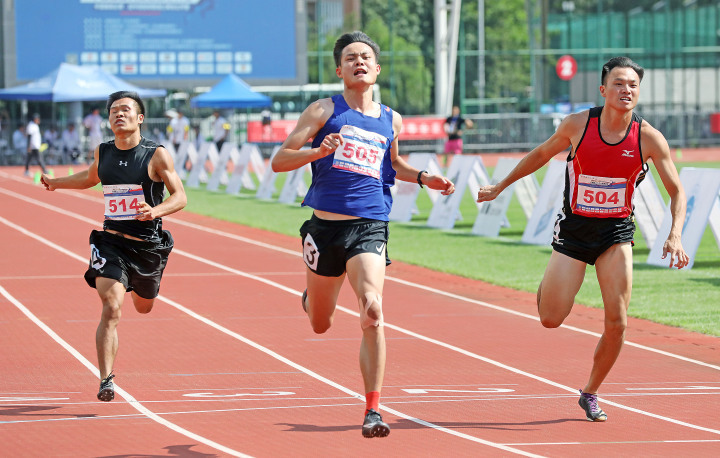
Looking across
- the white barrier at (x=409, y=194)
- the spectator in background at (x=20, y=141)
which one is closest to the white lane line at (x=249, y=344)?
the white barrier at (x=409, y=194)

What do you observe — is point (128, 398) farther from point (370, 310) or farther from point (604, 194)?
point (604, 194)

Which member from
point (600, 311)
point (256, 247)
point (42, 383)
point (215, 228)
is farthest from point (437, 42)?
point (42, 383)

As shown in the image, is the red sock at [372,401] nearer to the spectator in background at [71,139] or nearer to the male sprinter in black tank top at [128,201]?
the male sprinter in black tank top at [128,201]

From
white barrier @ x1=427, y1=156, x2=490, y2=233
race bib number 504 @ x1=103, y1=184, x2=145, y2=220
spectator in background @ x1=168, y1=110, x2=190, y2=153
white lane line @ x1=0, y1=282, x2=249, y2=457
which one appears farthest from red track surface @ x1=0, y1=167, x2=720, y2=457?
spectator in background @ x1=168, y1=110, x2=190, y2=153

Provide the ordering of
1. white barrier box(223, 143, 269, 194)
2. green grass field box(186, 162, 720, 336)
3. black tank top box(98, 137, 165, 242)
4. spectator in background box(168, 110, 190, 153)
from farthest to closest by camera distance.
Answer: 1. spectator in background box(168, 110, 190, 153)
2. white barrier box(223, 143, 269, 194)
3. green grass field box(186, 162, 720, 336)
4. black tank top box(98, 137, 165, 242)

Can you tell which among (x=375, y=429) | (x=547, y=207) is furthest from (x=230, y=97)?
(x=375, y=429)

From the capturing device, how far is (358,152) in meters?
7.32

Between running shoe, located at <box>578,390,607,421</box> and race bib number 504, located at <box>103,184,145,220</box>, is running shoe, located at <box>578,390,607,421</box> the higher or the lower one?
the lower one

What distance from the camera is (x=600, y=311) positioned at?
12.8 meters

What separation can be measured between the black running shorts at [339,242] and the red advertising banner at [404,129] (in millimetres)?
38759

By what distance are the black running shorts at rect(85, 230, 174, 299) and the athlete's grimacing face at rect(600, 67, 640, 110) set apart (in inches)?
121

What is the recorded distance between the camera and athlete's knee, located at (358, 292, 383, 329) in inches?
271

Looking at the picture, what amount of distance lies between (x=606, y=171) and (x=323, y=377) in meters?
2.62

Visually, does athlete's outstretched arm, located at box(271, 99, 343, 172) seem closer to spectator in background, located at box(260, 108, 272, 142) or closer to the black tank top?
the black tank top
